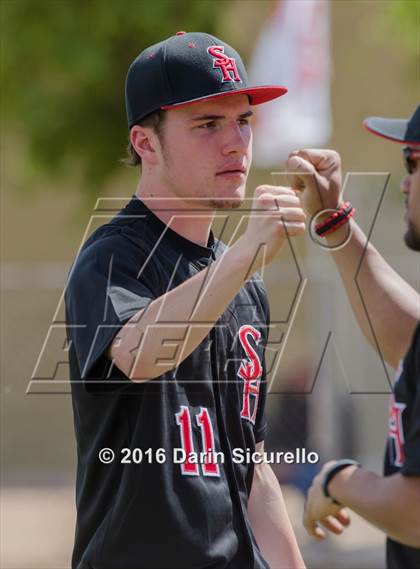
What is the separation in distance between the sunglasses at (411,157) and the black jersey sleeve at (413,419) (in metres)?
0.52

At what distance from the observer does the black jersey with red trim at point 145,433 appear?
9.84 feet

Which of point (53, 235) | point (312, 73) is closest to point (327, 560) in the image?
point (312, 73)

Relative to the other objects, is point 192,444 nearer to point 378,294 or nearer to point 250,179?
point 378,294

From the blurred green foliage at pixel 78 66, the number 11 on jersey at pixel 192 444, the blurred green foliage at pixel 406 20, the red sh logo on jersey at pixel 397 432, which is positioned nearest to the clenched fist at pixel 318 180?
the number 11 on jersey at pixel 192 444

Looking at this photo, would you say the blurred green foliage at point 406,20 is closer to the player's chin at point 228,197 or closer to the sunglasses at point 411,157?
the player's chin at point 228,197

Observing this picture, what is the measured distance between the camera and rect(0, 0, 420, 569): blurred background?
7762 millimetres

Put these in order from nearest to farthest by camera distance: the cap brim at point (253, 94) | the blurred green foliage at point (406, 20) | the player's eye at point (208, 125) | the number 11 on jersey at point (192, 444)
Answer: the number 11 on jersey at point (192, 444), the cap brim at point (253, 94), the player's eye at point (208, 125), the blurred green foliage at point (406, 20)

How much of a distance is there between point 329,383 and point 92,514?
17.2 ft

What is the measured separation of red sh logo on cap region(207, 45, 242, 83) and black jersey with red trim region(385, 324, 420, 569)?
108 cm

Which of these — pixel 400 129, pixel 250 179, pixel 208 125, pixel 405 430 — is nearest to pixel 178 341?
pixel 405 430

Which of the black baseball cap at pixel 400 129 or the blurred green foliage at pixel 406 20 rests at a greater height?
the black baseball cap at pixel 400 129

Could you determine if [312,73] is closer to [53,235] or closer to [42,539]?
[42,539]

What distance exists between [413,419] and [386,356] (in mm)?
1097

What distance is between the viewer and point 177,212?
3.31m
